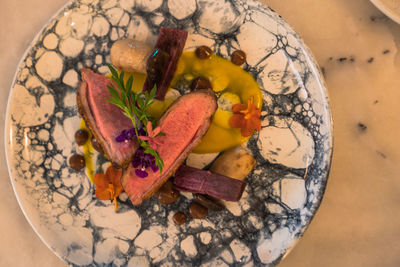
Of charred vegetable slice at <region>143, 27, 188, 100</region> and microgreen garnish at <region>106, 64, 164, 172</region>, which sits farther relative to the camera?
charred vegetable slice at <region>143, 27, 188, 100</region>

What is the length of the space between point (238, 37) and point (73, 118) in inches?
37.3

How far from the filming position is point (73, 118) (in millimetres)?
1593

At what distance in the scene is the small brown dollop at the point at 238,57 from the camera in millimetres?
1495

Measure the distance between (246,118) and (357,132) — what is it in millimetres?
620

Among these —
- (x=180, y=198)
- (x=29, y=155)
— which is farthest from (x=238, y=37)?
(x=29, y=155)

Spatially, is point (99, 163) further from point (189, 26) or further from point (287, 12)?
point (287, 12)

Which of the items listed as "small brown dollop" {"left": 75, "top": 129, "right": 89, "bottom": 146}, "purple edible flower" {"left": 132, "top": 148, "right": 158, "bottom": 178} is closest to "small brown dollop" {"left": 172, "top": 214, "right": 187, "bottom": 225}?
"purple edible flower" {"left": 132, "top": 148, "right": 158, "bottom": 178}

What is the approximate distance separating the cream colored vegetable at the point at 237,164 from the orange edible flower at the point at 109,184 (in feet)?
1.71

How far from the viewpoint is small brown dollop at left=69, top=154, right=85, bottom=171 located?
1.56 m

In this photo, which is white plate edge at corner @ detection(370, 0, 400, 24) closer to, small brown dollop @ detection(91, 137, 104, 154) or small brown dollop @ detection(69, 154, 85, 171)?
small brown dollop @ detection(91, 137, 104, 154)

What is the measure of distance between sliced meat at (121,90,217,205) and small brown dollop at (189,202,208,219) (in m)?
0.19

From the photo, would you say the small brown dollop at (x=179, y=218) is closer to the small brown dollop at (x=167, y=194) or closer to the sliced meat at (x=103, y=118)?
the small brown dollop at (x=167, y=194)

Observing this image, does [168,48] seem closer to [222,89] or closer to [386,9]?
Result: [222,89]

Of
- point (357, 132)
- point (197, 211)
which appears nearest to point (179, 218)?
point (197, 211)
